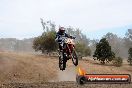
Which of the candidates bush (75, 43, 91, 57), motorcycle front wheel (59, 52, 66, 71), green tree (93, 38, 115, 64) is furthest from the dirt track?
motorcycle front wheel (59, 52, 66, 71)

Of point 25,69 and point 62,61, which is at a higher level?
point 62,61

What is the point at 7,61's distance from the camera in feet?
298

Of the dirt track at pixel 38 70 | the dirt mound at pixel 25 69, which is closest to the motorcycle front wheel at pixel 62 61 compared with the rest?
the dirt mound at pixel 25 69

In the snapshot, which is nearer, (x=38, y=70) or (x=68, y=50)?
(x=68, y=50)

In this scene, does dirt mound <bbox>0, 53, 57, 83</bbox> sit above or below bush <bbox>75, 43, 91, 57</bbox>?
below

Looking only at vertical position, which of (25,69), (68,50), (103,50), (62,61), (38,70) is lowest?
(38,70)

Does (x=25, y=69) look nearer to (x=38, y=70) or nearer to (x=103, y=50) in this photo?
(x=38, y=70)

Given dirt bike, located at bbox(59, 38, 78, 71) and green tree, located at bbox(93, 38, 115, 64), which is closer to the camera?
dirt bike, located at bbox(59, 38, 78, 71)

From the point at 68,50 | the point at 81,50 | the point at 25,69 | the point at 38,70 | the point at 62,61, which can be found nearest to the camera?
the point at 68,50

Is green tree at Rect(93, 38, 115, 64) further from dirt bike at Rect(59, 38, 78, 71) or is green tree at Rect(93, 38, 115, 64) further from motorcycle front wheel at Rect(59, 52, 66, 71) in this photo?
dirt bike at Rect(59, 38, 78, 71)

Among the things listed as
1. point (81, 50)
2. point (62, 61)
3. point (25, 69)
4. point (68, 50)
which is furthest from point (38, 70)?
point (68, 50)

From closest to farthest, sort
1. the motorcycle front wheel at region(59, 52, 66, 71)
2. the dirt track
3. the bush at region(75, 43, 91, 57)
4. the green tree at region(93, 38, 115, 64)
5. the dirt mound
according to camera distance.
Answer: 1. the motorcycle front wheel at region(59, 52, 66, 71)
2. the dirt mound
3. the dirt track
4. the green tree at region(93, 38, 115, 64)
5. the bush at region(75, 43, 91, 57)

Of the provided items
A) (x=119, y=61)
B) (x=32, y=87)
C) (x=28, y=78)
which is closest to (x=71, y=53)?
(x=32, y=87)

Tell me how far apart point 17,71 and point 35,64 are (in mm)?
7094
